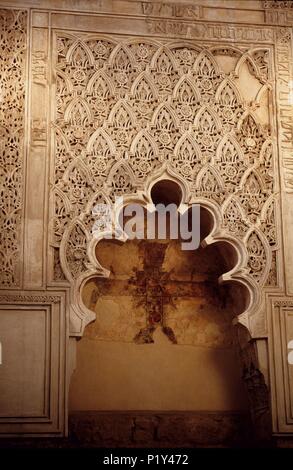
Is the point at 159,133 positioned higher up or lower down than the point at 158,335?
higher up

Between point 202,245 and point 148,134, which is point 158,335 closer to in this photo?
point 202,245

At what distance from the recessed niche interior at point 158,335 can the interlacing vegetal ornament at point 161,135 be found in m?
0.47

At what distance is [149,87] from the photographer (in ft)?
24.1

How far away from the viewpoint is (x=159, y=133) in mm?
7238

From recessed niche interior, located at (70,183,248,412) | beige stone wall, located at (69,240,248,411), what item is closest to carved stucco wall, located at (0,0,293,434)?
recessed niche interior, located at (70,183,248,412)

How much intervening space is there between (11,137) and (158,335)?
6.65 feet

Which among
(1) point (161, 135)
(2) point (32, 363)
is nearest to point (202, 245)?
(1) point (161, 135)

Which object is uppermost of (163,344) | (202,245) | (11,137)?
(11,137)

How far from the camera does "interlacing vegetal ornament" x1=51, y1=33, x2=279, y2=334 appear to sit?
278 inches

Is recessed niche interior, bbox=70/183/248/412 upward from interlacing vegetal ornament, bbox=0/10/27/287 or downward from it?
downward

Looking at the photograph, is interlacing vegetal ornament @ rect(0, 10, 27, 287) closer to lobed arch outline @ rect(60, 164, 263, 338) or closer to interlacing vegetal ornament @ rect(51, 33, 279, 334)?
interlacing vegetal ornament @ rect(51, 33, 279, 334)

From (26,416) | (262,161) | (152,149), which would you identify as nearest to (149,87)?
(152,149)

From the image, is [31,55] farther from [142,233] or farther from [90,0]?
[142,233]
